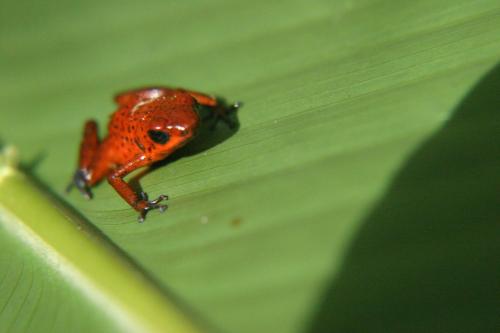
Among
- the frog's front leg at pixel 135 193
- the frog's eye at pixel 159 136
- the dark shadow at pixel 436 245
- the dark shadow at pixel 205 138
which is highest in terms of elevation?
the frog's eye at pixel 159 136

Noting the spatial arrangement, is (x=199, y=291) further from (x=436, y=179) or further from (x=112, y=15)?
(x=112, y=15)

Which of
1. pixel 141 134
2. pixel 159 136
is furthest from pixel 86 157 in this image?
pixel 159 136

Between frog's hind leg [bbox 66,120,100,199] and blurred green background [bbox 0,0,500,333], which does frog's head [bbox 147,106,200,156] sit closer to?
blurred green background [bbox 0,0,500,333]

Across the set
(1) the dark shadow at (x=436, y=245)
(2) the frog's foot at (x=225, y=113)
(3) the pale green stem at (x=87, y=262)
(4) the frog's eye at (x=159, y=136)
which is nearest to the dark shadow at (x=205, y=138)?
(2) the frog's foot at (x=225, y=113)

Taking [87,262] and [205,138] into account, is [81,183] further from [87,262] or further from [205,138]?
Result: [87,262]

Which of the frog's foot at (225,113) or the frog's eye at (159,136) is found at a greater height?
the frog's eye at (159,136)

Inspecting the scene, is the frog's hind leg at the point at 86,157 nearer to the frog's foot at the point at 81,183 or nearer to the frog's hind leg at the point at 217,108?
the frog's foot at the point at 81,183
